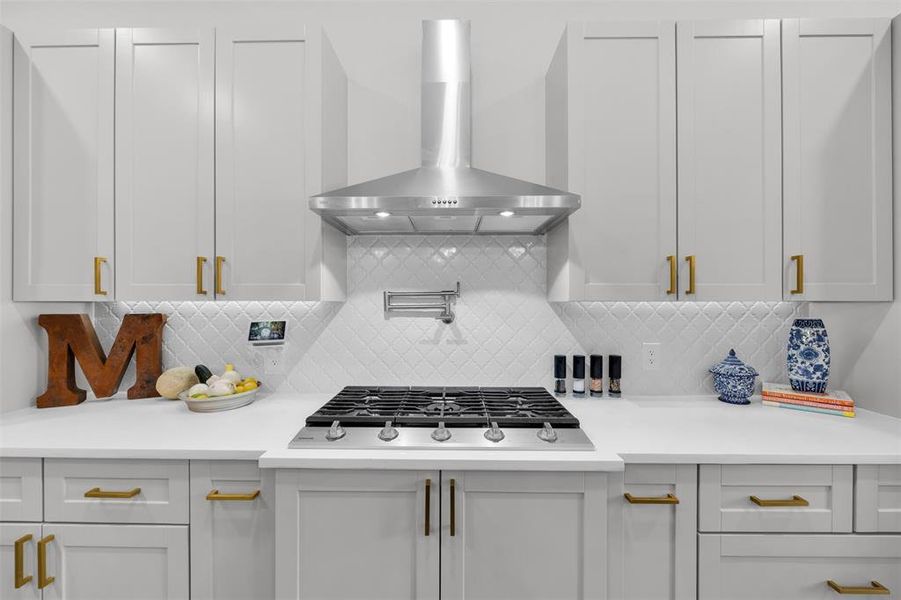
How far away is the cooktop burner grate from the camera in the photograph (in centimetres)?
141

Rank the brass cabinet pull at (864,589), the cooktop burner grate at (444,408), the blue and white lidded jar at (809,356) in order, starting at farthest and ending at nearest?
the blue and white lidded jar at (809,356) < the cooktop burner grate at (444,408) < the brass cabinet pull at (864,589)

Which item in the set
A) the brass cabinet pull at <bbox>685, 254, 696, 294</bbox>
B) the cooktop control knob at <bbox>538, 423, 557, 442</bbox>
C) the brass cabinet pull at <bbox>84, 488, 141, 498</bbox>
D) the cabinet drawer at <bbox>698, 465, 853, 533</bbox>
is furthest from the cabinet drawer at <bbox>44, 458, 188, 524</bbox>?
the brass cabinet pull at <bbox>685, 254, 696, 294</bbox>

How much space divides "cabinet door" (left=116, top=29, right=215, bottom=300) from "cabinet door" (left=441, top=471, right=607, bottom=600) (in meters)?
1.28

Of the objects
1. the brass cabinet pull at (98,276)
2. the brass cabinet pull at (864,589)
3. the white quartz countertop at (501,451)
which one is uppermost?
the brass cabinet pull at (98,276)

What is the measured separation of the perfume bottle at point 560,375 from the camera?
192cm

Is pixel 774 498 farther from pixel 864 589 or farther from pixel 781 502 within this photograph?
pixel 864 589

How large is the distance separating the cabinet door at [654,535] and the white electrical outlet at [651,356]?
77 centimetres

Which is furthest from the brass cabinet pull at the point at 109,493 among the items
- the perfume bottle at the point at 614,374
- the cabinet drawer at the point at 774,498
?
the perfume bottle at the point at 614,374

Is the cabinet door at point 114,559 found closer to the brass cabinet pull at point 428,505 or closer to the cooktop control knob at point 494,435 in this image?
the brass cabinet pull at point 428,505

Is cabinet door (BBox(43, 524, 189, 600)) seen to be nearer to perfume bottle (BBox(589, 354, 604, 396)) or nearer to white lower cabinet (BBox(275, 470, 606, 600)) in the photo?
white lower cabinet (BBox(275, 470, 606, 600))

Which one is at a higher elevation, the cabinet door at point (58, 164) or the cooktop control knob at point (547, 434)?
the cabinet door at point (58, 164)

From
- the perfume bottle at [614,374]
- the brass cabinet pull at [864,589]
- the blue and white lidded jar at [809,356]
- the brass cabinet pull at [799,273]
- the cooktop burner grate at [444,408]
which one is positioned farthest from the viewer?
the perfume bottle at [614,374]

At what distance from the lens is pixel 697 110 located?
1617 millimetres

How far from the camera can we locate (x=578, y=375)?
1.90 meters
